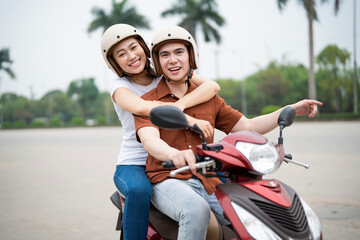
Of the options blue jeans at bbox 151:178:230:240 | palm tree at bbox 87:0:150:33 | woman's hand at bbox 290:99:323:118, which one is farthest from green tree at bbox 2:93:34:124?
woman's hand at bbox 290:99:323:118

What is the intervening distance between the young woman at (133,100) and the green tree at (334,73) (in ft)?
141

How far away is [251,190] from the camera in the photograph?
165 centimetres

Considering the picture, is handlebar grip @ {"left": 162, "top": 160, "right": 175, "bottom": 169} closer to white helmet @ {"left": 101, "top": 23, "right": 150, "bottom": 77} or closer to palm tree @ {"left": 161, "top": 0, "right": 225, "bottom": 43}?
white helmet @ {"left": 101, "top": 23, "right": 150, "bottom": 77}

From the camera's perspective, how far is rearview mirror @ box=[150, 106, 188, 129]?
166 cm

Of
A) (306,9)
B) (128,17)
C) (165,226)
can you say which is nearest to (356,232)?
(165,226)

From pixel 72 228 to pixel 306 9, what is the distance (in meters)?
25.9

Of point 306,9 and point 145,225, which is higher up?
point 306,9

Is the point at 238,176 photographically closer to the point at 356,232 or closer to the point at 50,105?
the point at 356,232

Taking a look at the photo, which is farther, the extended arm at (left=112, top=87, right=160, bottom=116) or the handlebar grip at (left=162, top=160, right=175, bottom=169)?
the extended arm at (left=112, top=87, right=160, bottom=116)

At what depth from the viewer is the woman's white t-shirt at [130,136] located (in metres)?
2.53

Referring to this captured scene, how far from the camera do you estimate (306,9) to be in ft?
85.9

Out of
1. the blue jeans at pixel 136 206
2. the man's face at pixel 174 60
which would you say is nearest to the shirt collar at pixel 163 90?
the man's face at pixel 174 60

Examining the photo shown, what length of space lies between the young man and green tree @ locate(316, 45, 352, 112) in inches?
1689

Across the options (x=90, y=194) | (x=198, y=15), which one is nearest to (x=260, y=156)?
(x=90, y=194)
